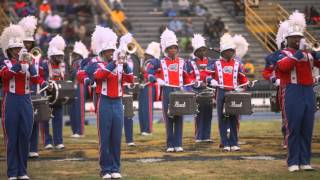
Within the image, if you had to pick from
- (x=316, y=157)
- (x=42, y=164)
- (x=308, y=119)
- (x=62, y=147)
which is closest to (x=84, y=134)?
(x=62, y=147)

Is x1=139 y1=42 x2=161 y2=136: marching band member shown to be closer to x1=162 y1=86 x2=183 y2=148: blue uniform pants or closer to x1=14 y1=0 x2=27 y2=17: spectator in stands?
x1=162 y1=86 x2=183 y2=148: blue uniform pants

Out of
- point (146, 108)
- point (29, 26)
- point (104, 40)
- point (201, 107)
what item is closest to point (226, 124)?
point (201, 107)

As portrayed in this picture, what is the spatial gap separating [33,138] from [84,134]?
462 centimetres

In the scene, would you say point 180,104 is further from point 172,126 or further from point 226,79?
point 226,79

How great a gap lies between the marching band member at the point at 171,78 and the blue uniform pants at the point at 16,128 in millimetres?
3925

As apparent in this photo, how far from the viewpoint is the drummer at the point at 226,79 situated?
52.9 feet

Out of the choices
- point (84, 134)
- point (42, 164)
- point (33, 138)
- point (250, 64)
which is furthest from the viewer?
point (250, 64)

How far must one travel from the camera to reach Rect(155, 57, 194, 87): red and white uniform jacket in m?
16.2

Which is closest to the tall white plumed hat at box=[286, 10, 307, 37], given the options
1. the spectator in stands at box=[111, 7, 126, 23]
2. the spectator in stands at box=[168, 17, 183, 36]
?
the spectator in stands at box=[168, 17, 183, 36]

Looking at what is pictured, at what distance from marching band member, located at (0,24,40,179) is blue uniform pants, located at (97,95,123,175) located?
1005 mm

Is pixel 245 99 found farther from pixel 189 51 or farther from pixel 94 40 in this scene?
pixel 189 51

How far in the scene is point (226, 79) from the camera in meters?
16.2

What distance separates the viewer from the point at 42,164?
Result: 1446cm

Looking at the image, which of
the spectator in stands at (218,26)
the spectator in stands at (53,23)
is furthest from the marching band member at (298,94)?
the spectator in stands at (53,23)
